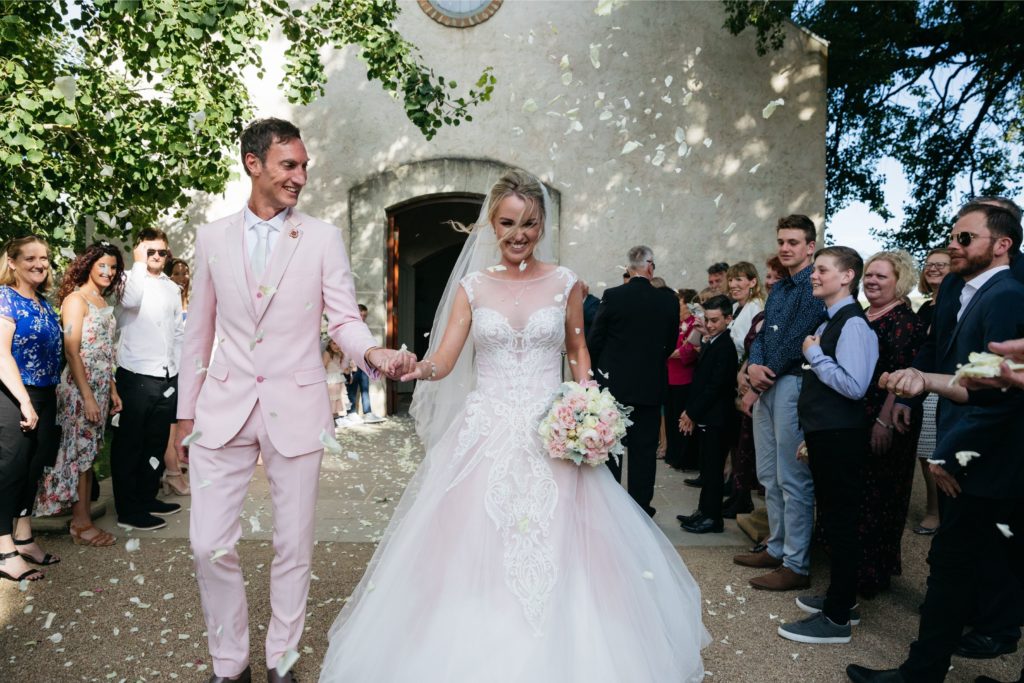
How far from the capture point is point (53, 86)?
5352 millimetres

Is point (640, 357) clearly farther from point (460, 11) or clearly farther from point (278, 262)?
point (460, 11)

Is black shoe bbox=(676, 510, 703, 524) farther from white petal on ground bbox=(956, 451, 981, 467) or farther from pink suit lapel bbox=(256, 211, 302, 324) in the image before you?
pink suit lapel bbox=(256, 211, 302, 324)

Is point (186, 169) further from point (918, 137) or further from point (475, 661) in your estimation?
point (918, 137)

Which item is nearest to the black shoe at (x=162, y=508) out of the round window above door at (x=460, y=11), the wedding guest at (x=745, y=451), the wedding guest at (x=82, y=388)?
the wedding guest at (x=82, y=388)

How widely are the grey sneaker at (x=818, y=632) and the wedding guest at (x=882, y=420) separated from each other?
0.67m

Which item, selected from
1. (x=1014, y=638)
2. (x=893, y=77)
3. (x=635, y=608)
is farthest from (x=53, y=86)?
(x=893, y=77)

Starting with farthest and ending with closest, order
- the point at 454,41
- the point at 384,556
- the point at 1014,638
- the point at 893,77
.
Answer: the point at 893,77
the point at 454,41
the point at 1014,638
the point at 384,556

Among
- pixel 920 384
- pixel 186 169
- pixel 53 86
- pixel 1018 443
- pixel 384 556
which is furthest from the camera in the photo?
pixel 186 169

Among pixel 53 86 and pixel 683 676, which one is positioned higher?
pixel 53 86

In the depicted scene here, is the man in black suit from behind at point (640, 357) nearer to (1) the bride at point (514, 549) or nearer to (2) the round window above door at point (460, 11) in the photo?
(1) the bride at point (514, 549)

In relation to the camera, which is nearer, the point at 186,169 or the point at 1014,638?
the point at 1014,638

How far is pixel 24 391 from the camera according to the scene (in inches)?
170

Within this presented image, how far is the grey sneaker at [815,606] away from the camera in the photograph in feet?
12.9

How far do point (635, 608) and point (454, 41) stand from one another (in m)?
9.42
